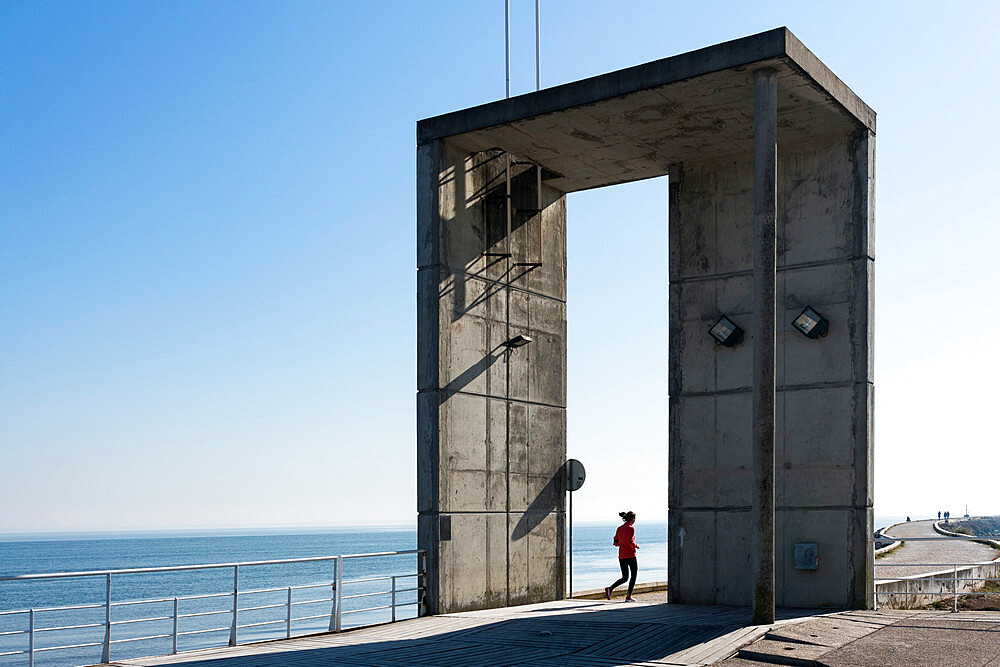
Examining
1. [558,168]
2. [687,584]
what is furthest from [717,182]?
[687,584]

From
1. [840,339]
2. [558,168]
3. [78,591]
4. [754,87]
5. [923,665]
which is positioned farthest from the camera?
[78,591]

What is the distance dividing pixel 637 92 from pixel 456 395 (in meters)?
4.57

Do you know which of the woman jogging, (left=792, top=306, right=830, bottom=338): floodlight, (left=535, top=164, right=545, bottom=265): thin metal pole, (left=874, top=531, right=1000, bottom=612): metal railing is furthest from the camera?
(left=535, top=164, right=545, bottom=265): thin metal pole

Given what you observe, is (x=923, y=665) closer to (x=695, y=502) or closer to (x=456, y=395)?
(x=695, y=502)

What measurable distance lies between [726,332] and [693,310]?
680 millimetres

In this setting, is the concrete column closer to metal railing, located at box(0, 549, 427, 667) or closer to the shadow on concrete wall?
metal railing, located at box(0, 549, 427, 667)

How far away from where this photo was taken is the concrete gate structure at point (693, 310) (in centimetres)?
1252

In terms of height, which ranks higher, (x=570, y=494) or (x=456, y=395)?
(x=456, y=395)

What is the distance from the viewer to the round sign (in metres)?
15.8

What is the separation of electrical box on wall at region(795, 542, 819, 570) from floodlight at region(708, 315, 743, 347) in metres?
2.79

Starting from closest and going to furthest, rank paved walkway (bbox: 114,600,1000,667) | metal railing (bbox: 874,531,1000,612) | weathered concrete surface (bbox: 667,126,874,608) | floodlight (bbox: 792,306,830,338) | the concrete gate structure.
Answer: paved walkway (bbox: 114,600,1000,667) → the concrete gate structure → weathered concrete surface (bbox: 667,126,874,608) → floodlight (bbox: 792,306,830,338) → metal railing (bbox: 874,531,1000,612)

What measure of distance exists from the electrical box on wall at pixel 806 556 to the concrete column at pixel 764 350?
205cm

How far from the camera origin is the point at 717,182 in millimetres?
14359

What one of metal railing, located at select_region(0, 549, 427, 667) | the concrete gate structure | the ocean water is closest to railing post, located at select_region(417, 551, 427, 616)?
metal railing, located at select_region(0, 549, 427, 667)
